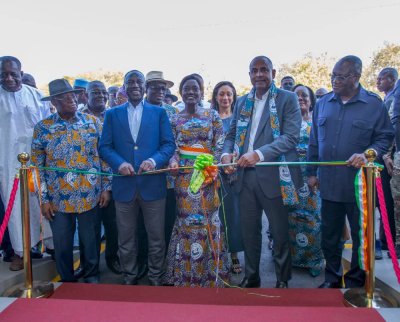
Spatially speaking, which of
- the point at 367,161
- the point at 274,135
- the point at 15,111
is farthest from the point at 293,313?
the point at 15,111

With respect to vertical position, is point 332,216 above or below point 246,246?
above

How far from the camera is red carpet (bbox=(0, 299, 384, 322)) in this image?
87.0 inches

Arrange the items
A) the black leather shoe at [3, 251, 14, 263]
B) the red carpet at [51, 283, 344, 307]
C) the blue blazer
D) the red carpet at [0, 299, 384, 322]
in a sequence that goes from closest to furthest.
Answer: the red carpet at [0, 299, 384, 322], the red carpet at [51, 283, 344, 307], the blue blazer, the black leather shoe at [3, 251, 14, 263]

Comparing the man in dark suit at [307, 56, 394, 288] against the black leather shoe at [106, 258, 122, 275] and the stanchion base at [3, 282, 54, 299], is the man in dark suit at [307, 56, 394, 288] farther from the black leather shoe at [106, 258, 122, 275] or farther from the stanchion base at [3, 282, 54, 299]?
the stanchion base at [3, 282, 54, 299]

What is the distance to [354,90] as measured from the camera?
3023mm

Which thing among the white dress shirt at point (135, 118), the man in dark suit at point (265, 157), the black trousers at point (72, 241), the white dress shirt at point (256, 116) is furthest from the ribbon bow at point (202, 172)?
the black trousers at point (72, 241)

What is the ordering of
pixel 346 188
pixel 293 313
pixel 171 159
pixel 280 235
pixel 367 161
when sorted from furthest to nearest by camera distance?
pixel 171 159 < pixel 280 235 < pixel 346 188 < pixel 367 161 < pixel 293 313

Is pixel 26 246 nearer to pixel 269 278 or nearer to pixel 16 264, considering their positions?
pixel 16 264

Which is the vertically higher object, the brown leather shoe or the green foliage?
the green foliage

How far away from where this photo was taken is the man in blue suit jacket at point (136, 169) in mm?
3289

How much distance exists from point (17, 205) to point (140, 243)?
4.25ft

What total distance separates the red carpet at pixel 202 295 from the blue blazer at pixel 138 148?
0.80 m

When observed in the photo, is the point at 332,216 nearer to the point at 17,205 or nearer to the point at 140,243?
the point at 140,243

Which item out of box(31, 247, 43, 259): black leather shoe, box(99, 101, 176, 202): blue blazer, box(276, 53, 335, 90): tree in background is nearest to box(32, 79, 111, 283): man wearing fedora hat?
box(99, 101, 176, 202): blue blazer
